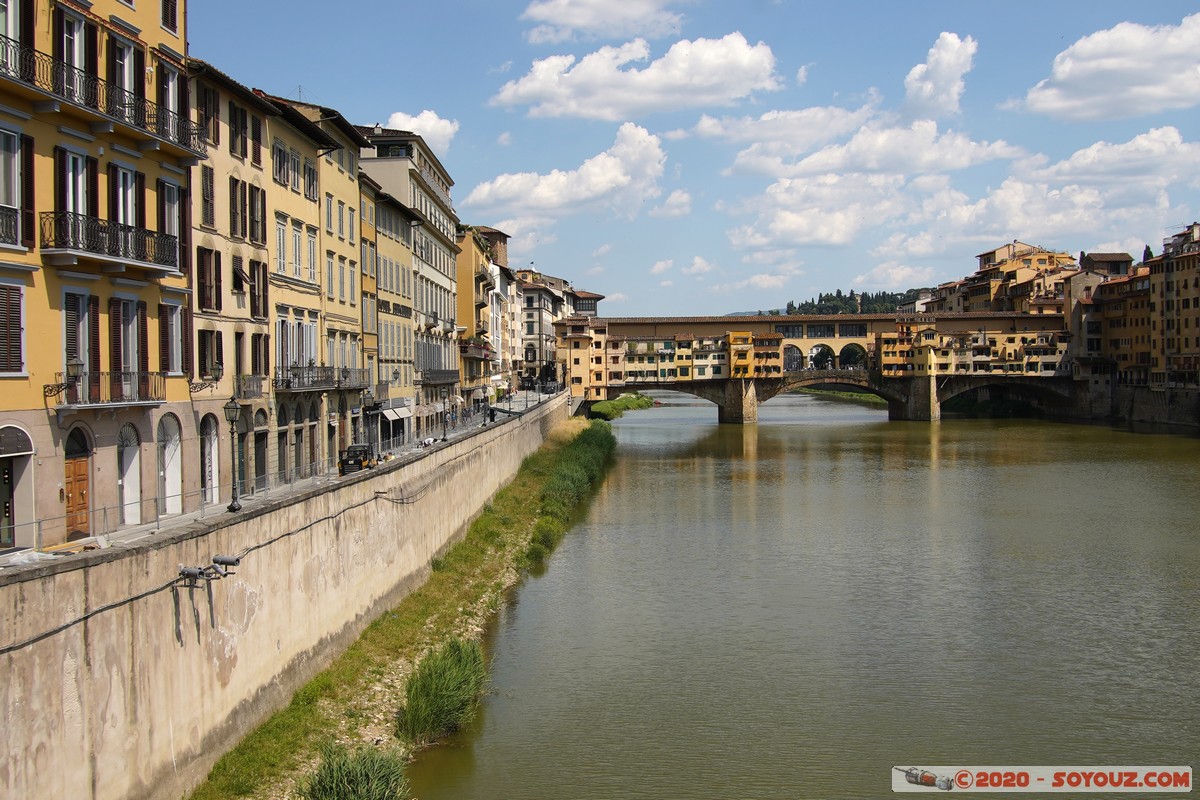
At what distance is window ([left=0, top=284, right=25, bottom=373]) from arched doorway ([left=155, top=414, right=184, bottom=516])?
15.8 ft

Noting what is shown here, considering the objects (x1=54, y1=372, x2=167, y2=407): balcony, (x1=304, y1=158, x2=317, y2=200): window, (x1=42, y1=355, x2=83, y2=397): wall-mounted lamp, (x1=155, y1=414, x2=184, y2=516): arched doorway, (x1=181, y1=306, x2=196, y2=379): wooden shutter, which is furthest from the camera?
(x1=304, y1=158, x2=317, y2=200): window

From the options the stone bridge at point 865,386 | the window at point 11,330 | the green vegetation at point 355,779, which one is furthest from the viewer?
the stone bridge at point 865,386

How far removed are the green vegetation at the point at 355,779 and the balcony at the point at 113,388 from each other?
737 cm

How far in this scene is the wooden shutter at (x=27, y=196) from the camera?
15.8 metres

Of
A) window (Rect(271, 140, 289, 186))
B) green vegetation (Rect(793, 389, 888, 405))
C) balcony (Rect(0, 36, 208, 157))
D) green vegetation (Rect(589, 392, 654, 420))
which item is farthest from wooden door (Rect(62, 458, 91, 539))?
green vegetation (Rect(793, 389, 888, 405))

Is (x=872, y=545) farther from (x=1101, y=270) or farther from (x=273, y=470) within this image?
(x=1101, y=270)

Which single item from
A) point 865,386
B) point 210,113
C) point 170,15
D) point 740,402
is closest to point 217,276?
point 210,113

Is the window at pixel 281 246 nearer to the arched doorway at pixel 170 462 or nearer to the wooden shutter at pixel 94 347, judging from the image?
the arched doorway at pixel 170 462

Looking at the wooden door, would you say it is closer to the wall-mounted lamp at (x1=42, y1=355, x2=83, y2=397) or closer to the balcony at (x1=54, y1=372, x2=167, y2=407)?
the balcony at (x1=54, y1=372, x2=167, y2=407)

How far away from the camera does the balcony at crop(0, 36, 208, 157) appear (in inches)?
611

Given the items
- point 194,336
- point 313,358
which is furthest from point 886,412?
point 194,336

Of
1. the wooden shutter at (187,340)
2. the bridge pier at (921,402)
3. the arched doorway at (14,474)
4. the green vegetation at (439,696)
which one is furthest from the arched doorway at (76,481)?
the bridge pier at (921,402)

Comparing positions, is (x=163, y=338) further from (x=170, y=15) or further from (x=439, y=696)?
(x=439, y=696)

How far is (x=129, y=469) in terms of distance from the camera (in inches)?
766
